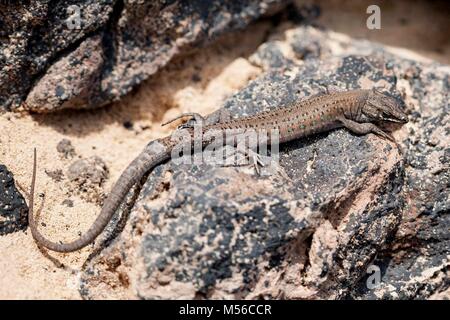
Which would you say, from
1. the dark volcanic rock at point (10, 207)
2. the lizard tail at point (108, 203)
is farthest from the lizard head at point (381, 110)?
the dark volcanic rock at point (10, 207)

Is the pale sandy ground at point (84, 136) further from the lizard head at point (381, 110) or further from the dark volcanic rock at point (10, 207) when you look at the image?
the lizard head at point (381, 110)

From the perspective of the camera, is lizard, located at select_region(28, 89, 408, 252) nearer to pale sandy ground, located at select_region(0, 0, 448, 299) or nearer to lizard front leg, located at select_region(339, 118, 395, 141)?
lizard front leg, located at select_region(339, 118, 395, 141)

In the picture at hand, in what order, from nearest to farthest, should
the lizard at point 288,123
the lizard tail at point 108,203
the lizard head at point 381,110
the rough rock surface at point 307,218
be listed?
1. the rough rock surface at point 307,218
2. the lizard tail at point 108,203
3. the lizard at point 288,123
4. the lizard head at point 381,110

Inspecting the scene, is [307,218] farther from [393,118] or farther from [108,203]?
[108,203]

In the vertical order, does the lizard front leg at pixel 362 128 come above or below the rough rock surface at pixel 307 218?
above

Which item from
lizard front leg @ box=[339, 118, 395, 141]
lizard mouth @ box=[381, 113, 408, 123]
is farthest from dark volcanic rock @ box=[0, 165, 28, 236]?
lizard mouth @ box=[381, 113, 408, 123]

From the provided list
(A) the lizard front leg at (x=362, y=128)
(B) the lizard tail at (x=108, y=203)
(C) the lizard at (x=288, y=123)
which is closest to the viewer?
(B) the lizard tail at (x=108, y=203)

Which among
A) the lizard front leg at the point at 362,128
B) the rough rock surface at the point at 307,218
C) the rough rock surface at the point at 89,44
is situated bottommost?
the rough rock surface at the point at 307,218

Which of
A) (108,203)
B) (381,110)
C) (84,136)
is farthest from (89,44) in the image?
(381,110)
